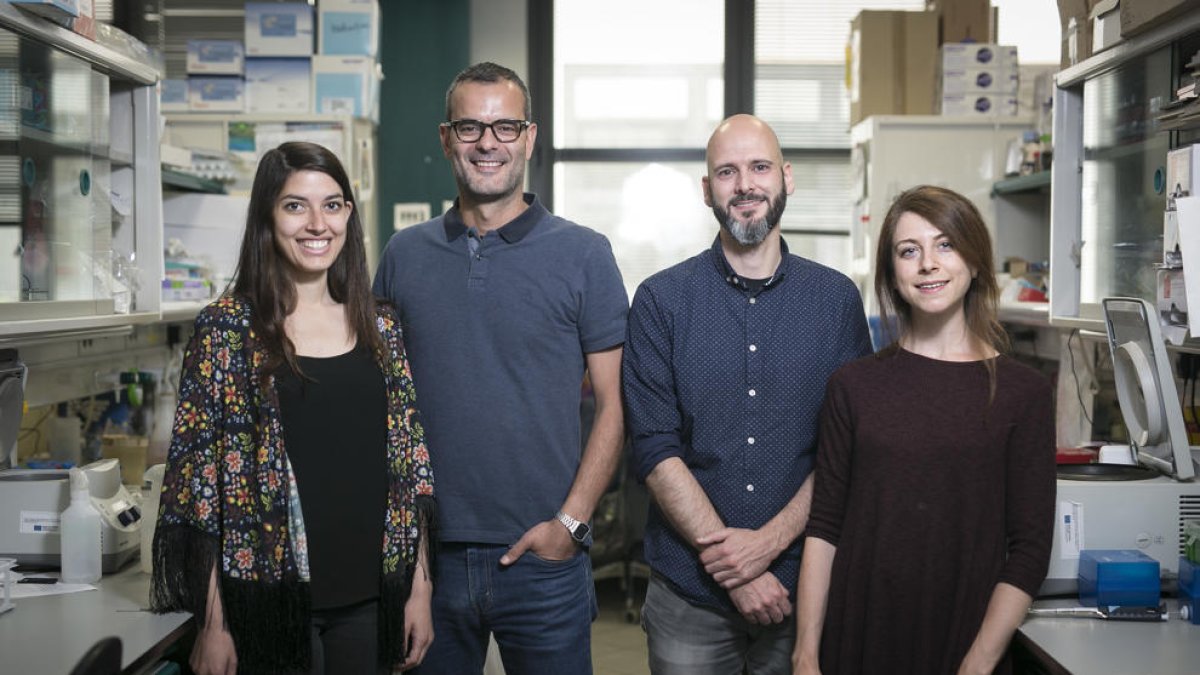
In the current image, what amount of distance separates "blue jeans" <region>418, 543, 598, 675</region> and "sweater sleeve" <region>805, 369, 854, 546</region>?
479 mm

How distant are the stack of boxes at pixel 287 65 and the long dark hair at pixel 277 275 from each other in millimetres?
3111

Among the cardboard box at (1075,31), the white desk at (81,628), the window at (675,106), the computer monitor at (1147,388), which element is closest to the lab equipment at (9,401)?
the white desk at (81,628)

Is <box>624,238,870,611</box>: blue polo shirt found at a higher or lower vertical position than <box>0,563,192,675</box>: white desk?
higher

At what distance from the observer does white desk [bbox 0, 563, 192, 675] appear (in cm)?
176

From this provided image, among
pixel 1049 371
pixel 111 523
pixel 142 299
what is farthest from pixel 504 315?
pixel 1049 371

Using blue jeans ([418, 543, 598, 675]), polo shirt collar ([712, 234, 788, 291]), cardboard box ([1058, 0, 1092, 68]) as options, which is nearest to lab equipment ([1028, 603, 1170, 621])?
polo shirt collar ([712, 234, 788, 291])

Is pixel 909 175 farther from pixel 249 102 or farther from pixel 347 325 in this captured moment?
pixel 347 325

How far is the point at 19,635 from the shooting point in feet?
6.17

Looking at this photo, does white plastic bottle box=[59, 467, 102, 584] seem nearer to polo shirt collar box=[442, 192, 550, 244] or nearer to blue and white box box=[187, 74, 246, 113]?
polo shirt collar box=[442, 192, 550, 244]

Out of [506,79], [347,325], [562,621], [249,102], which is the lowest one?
[562,621]

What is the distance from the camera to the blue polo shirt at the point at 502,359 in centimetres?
205

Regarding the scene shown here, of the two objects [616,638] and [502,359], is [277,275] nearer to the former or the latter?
[502,359]

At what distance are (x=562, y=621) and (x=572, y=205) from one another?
4492 millimetres

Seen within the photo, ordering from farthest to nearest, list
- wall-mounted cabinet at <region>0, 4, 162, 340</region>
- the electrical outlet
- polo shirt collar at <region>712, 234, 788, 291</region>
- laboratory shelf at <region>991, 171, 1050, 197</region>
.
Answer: the electrical outlet, laboratory shelf at <region>991, 171, 1050, 197</region>, wall-mounted cabinet at <region>0, 4, 162, 340</region>, polo shirt collar at <region>712, 234, 788, 291</region>
